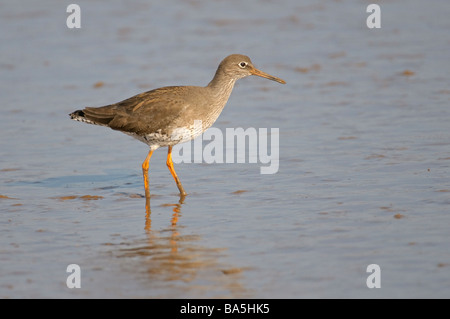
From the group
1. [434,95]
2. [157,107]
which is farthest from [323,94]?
[157,107]

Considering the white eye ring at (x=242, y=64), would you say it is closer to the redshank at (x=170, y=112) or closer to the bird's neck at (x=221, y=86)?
the redshank at (x=170, y=112)

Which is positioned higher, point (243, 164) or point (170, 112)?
point (170, 112)

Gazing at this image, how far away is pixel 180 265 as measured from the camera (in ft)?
23.8

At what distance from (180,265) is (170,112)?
2891mm

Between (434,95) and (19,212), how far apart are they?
7.68m

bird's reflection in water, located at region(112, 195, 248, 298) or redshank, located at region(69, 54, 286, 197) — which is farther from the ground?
redshank, located at region(69, 54, 286, 197)

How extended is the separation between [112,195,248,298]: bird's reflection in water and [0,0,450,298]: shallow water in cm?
3

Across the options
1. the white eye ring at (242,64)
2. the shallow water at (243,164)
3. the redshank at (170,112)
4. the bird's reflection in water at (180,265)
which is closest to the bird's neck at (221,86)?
the redshank at (170,112)

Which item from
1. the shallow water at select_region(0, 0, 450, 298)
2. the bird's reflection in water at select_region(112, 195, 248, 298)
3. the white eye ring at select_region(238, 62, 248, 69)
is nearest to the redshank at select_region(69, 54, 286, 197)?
the white eye ring at select_region(238, 62, 248, 69)

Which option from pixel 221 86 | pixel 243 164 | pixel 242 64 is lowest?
pixel 243 164

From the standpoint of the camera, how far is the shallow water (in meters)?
7.02

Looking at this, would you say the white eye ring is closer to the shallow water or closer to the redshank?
the redshank

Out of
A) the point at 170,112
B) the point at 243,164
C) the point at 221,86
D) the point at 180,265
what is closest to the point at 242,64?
the point at 221,86

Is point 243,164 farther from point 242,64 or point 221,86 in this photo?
point 242,64
